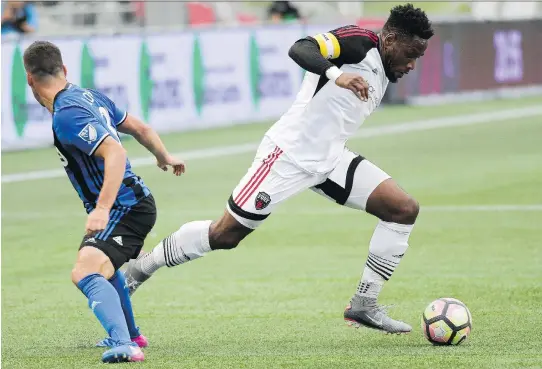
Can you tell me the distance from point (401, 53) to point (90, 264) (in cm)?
235

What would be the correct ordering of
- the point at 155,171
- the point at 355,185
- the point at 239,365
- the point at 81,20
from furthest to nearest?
the point at 81,20
the point at 155,171
the point at 355,185
the point at 239,365

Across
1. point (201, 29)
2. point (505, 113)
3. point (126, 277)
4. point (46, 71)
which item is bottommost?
point (505, 113)

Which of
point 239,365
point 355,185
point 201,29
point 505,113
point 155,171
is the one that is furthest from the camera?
point 505,113

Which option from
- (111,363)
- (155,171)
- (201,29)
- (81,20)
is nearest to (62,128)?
(111,363)

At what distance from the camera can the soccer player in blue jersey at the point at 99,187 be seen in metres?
7.31

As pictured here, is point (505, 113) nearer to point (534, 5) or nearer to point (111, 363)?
point (534, 5)

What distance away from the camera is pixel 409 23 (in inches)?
318

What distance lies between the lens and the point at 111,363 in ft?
24.2

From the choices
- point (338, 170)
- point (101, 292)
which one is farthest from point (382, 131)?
point (101, 292)

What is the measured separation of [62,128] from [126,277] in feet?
5.08

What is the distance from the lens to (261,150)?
840cm

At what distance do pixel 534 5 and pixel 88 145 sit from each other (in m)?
23.8

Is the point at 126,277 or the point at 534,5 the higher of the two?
the point at 126,277

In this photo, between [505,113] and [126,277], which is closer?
[126,277]
